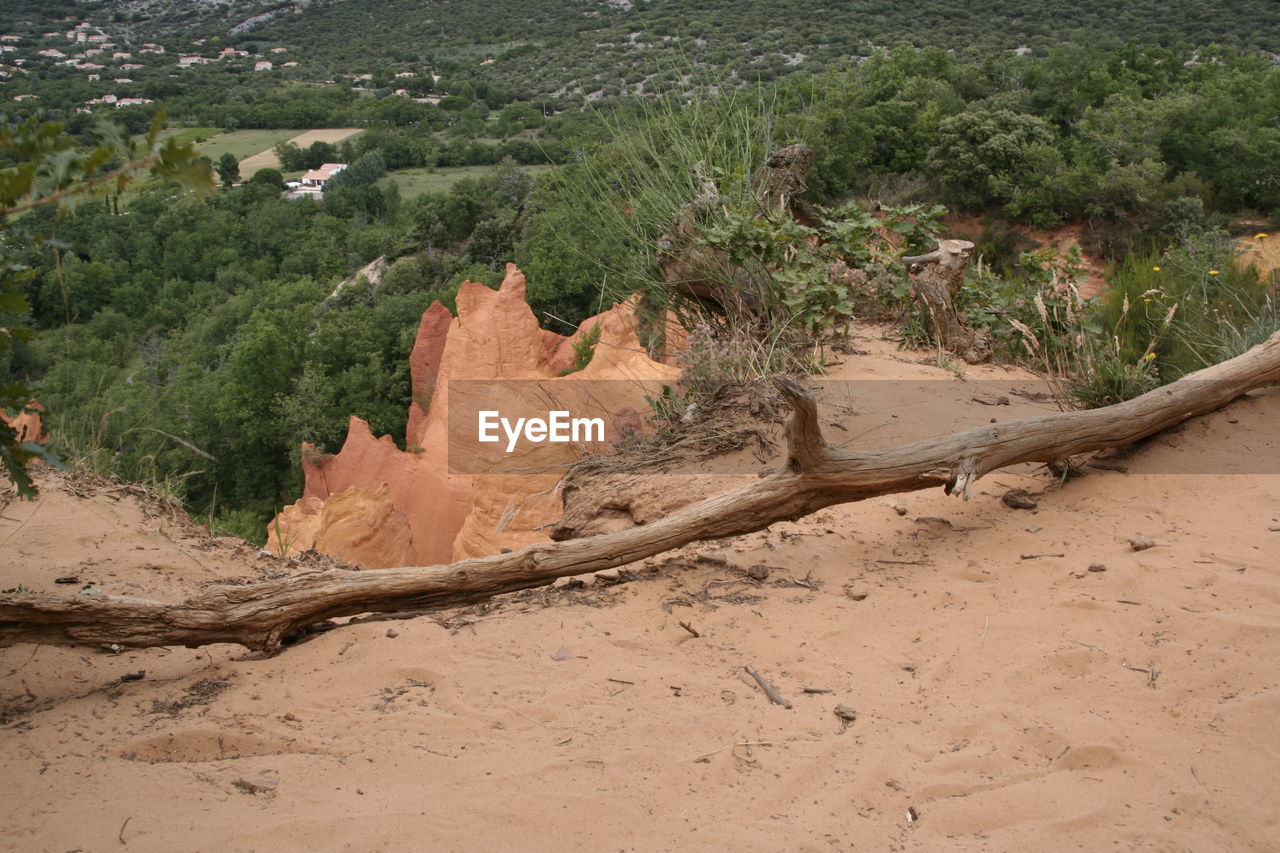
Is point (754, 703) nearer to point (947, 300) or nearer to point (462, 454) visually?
point (947, 300)

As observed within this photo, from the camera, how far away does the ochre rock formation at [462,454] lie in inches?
268

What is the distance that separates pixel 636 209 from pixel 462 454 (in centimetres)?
506

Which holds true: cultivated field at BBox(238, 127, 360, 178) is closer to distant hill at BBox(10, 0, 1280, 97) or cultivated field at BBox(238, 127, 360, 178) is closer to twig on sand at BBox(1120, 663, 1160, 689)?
distant hill at BBox(10, 0, 1280, 97)

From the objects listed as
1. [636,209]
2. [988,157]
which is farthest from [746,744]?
[988,157]

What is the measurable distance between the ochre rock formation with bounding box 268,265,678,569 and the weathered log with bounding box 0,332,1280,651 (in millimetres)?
1911

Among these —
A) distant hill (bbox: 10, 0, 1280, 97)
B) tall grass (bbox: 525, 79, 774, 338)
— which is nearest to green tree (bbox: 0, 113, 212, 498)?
tall grass (bbox: 525, 79, 774, 338)

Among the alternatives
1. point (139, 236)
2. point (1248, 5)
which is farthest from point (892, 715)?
point (1248, 5)

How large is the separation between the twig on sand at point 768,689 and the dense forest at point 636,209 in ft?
6.63

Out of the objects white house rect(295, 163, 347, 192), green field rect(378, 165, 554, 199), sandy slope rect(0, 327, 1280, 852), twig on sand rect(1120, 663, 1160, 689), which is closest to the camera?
sandy slope rect(0, 327, 1280, 852)

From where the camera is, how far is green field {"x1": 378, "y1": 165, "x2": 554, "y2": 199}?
99.0ft

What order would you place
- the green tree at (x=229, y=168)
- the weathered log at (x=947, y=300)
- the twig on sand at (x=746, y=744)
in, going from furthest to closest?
the green tree at (x=229, y=168)
the weathered log at (x=947, y=300)
the twig on sand at (x=746, y=744)

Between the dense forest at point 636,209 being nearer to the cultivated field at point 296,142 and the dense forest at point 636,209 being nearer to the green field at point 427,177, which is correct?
the green field at point 427,177

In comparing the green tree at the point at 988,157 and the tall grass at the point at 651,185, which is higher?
the tall grass at the point at 651,185

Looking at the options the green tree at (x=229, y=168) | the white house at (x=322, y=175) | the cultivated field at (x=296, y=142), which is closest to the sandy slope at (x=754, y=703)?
the green tree at (x=229, y=168)
